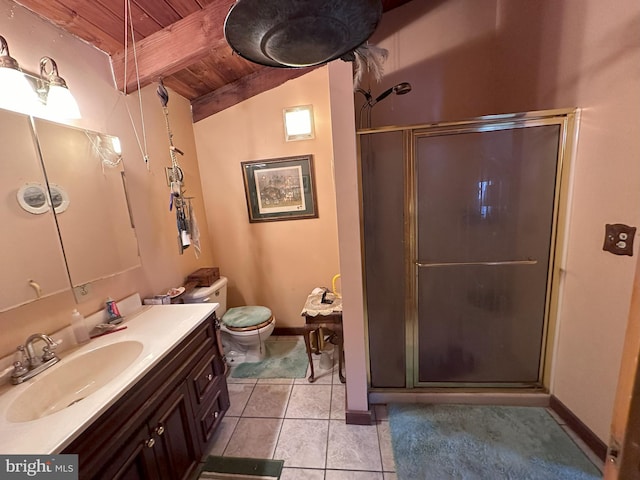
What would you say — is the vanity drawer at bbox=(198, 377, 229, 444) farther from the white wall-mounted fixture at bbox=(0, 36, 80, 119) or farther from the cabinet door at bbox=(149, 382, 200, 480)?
the white wall-mounted fixture at bbox=(0, 36, 80, 119)

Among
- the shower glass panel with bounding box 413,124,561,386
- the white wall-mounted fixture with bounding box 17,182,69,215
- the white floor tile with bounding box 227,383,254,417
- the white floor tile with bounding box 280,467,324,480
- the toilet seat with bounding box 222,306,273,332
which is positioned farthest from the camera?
the toilet seat with bounding box 222,306,273,332

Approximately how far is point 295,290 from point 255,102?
1.80 metres

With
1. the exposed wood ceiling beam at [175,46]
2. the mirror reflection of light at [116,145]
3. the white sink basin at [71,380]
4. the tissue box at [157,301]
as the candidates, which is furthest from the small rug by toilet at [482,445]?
A: the exposed wood ceiling beam at [175,46]

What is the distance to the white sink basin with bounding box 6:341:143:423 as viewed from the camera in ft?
3.02

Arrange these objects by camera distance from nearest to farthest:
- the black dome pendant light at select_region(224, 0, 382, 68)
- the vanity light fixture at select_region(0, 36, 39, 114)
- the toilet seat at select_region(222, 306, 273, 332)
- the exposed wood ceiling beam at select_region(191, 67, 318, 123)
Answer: the black dome pendant light at select_region(224, 0, 382, 68) → the vanity light fixture at select_region(0, 36, 39, 114) → the toilet seat at select_region(222, 306, 273, 332) → the exposed wood ceiling beam at select_region(191, 67, 318, 123)

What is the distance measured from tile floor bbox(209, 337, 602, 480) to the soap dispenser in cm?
96

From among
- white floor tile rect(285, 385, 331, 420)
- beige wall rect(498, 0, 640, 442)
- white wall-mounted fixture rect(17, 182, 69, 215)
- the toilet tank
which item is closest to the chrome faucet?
white wall-mounted fixture rect(17, 182, 69, 215)

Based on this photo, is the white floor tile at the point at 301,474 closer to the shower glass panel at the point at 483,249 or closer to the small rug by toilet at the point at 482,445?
the small rug by toilet at the point at 482,445

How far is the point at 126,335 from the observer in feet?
4.11

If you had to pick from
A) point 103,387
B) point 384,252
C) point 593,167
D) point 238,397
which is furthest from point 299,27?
point 238,397

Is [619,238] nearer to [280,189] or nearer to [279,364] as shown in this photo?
[280,189]

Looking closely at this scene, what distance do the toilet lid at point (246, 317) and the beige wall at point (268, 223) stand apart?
0.37m

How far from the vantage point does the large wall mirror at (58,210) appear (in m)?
1.03

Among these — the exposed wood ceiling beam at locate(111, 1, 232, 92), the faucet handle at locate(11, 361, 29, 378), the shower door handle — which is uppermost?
the exposed wood ceiling beam at locate(111, 1, 232, 92)
